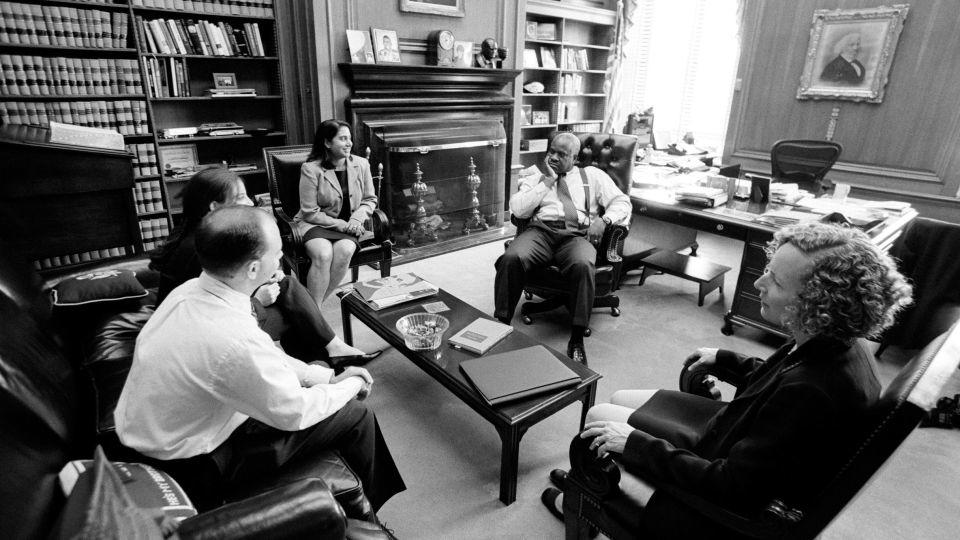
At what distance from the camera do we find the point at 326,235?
3.00 meters

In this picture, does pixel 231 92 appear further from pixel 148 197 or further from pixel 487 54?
pixel 487 54

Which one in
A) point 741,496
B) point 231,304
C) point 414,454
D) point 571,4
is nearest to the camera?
point 741,496

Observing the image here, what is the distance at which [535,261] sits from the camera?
9.06 feet

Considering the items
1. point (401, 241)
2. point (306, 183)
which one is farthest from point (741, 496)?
point (401, 241)

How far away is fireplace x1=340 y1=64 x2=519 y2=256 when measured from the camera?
379 cm

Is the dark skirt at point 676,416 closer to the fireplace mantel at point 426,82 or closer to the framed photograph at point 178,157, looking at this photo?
the fireplace mantel at point 426,82

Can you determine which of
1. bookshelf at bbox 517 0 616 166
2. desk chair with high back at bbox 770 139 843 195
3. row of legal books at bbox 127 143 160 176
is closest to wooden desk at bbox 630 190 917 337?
desk chair with high back at bbox 770 139 843 195

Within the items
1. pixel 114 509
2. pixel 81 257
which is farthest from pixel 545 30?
pixel 114 509

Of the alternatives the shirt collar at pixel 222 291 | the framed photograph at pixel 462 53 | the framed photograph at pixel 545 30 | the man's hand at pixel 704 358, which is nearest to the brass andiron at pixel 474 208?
the framed photograph at pixel 462 53

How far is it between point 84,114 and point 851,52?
574 cm

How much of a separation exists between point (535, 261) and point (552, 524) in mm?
1442

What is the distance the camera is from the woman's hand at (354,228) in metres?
3.07

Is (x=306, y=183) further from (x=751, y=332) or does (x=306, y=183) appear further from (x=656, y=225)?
(x=751, y=332)

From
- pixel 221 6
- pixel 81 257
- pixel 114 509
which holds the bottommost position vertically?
pixel 81 257
